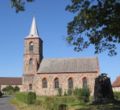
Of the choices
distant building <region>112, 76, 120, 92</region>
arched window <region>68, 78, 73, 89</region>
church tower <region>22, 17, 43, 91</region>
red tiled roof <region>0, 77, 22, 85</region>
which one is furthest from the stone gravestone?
red tiled roof <region>0, 77, 22, 85</region>

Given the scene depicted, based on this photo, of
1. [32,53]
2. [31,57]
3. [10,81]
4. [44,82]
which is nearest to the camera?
[44,82]

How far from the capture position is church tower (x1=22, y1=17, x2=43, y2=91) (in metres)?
71.2

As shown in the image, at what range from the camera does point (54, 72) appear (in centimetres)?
6912

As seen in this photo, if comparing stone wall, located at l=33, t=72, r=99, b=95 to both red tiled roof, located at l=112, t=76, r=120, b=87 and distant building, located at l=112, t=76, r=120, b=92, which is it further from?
red tiled roof, located at l=112, t=76, r=120, b=87

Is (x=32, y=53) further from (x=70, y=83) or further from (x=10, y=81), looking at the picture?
(x=10, y=81)

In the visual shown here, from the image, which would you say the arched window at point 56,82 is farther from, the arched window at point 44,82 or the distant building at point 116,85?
the distant building at point 116,85

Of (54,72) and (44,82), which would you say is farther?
(44,82)

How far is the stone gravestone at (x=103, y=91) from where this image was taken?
100ft

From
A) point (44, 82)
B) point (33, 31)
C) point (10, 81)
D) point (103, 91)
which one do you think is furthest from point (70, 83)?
point (10, 81)

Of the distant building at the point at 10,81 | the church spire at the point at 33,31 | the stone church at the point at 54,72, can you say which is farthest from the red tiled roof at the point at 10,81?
the stone church at the point at 54,72

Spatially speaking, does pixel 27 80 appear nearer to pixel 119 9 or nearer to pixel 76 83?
pixel 76 83

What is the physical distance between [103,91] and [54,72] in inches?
1483

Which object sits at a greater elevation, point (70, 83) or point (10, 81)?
point (10, 81)

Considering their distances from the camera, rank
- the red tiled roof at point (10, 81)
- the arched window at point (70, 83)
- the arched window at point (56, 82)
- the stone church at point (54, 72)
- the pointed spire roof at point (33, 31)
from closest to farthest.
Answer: the stone church at point (54, 72) < the arched window at point (70, 83) < the arched window at point (56, 82) < the pointed spire roof at point (33, 31) < the red tiled roof at point (10, 81)
